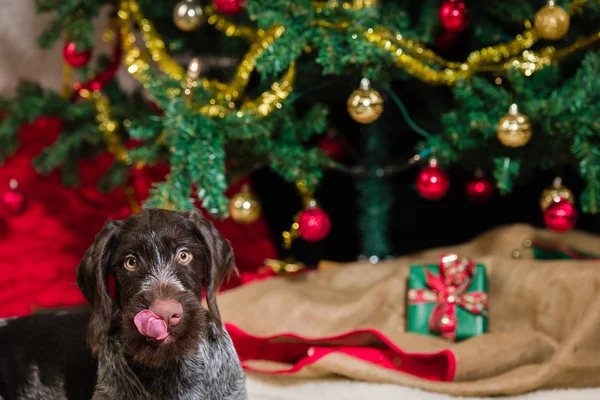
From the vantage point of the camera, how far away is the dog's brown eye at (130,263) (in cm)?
120

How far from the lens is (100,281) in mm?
1224

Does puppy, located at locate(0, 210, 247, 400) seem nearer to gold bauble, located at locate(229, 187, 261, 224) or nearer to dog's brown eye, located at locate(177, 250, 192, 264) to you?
dog's brown eye, located at locate(177, 250, 192, 264)

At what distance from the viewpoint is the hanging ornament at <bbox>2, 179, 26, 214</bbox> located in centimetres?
240

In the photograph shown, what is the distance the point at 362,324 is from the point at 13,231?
1376mm

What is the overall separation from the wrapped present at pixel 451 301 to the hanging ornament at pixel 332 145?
0.77 m

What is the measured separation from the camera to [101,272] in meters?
1.23

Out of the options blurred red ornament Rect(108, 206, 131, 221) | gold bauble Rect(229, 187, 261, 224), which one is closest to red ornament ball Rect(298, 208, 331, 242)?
gold bauble Rect(229, 187, 261, 224)

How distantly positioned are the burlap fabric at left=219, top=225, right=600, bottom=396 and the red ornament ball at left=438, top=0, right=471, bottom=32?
704 millimetres

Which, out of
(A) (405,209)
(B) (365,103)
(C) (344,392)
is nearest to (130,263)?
(C) (344,392)

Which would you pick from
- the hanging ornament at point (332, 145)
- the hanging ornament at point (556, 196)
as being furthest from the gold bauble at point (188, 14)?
the hanging ornament at point (556, 196)

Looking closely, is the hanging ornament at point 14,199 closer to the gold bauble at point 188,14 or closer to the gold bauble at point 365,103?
the gold bauble at point 188,14

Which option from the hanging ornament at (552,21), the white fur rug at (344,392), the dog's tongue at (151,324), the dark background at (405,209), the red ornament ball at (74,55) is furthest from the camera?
the dark background at (405,209)

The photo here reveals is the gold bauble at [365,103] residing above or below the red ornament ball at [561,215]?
above

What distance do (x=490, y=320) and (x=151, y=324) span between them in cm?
131
